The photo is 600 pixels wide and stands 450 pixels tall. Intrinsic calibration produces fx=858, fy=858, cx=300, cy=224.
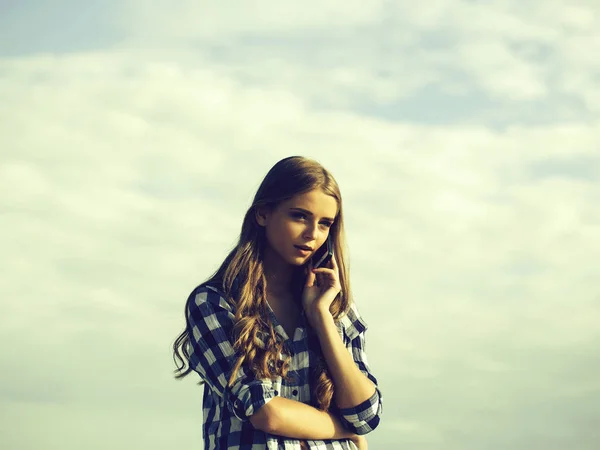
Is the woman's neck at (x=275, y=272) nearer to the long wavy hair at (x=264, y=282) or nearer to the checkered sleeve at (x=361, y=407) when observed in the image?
the long wavy hair at (x=264, y=282)

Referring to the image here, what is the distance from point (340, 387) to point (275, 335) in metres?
0.48

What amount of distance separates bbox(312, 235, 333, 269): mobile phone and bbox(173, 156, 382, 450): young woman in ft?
0.12

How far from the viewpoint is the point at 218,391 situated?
188 inches

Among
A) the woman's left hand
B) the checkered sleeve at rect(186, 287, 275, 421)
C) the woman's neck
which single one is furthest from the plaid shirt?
the woman's neck

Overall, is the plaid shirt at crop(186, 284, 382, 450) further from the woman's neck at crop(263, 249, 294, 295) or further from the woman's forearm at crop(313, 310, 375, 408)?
the woman's neck at crop(263, 249, 294, 295)

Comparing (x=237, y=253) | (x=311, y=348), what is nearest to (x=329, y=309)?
(x=311, y=348)

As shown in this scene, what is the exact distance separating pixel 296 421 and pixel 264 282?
90cm

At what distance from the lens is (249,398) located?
4602 millimetres

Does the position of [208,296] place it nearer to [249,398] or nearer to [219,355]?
[219,355]

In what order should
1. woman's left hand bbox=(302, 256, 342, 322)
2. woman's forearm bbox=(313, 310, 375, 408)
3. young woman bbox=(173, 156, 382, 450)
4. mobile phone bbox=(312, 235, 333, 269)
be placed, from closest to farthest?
1. young woman bbox=(173, 156, 382, 450)
2. woman's forearm bbox=(313, 310, 375, 408)
3. woman's left hand bbox=(302, 256, 342, 322)
4. mobile phone bbox=(312, 235, 333, 269)

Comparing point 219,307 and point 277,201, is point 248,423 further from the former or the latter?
point 277,201

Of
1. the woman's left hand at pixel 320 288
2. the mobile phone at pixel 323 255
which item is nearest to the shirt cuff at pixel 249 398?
the woman's left hand at pixel 320 288

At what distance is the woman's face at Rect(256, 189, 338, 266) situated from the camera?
5105 millimetres

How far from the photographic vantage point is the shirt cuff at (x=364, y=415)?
487cm
